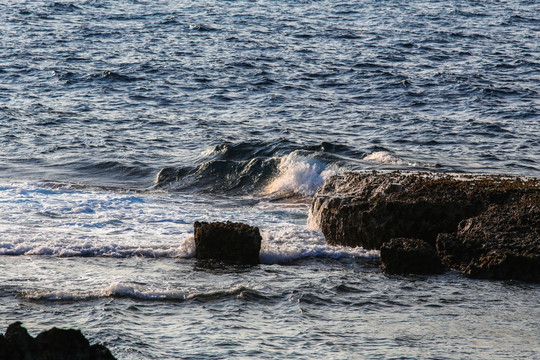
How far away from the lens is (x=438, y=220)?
9.27 meters

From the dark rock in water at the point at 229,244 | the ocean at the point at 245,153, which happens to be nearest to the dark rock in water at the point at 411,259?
the ocean at the point at 245,153

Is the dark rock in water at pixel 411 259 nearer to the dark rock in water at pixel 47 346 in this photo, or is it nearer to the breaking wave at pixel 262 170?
the dark rock in water at pixel 47 346

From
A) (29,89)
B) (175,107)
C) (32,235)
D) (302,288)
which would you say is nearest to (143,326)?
(302,288)

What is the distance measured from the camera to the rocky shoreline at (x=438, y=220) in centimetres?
820

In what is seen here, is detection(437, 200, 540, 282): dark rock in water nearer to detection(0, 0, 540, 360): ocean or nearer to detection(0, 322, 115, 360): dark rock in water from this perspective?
detection(0, 0, 540, 360): ocean

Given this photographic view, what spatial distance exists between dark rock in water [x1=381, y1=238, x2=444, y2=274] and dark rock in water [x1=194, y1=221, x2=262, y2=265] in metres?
1.64

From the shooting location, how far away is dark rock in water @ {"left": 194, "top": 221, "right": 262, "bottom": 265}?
8812 millimetres

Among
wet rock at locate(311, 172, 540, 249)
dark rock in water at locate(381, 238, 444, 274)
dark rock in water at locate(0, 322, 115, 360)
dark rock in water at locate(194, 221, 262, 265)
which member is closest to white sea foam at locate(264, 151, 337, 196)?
wet rock at locate(311, 172, 540, 249)

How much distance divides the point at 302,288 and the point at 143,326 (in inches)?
77.5

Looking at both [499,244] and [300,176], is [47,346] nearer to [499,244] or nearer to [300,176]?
[499,244]

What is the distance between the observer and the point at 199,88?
22062 millimetres

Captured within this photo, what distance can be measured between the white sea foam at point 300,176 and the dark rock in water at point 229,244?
17.5 feet

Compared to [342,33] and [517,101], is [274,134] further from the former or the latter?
[342,33]

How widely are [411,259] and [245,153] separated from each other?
Answer: 9053 mm
